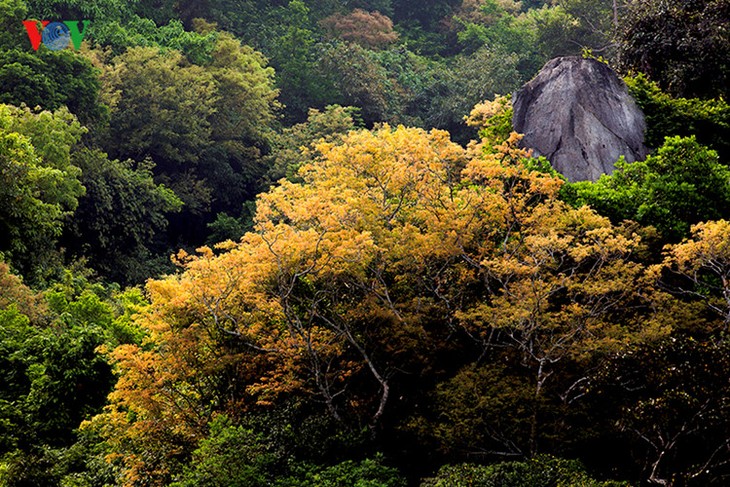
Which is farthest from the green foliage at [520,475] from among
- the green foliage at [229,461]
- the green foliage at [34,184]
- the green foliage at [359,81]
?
the green foliage at [359,81]

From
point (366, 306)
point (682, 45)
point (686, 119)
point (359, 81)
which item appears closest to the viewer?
point (366, 306)

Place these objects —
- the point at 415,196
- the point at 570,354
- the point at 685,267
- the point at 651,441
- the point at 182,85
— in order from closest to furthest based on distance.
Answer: the point at 651,441 < the point at 570,354 < the point at 685,267 < the point at 415,196 < the point at 182,85

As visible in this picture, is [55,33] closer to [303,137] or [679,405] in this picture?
[303,137]

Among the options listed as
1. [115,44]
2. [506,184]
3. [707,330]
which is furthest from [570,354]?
[115,44]

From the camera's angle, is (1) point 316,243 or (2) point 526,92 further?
(2) point 526,92

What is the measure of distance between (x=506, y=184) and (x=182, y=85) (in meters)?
18.1

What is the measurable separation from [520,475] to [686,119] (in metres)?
11.2

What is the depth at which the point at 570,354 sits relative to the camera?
36.0 feet

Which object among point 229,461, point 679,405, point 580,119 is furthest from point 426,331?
point 580,119

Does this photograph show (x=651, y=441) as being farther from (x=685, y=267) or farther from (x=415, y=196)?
(x=415, y=196)

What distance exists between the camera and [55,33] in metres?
26.9

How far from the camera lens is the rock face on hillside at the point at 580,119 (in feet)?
55.5

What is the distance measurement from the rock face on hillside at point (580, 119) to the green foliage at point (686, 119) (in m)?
0.26

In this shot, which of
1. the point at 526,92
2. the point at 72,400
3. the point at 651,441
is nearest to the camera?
the point at 651,441
